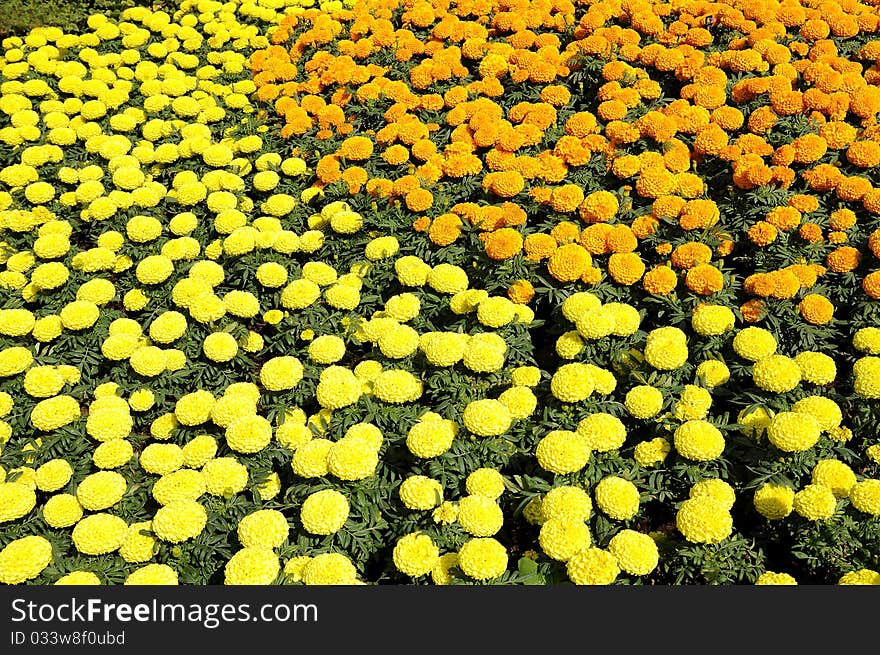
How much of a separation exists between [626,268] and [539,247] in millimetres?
513

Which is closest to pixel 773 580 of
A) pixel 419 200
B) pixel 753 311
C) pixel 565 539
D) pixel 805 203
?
pixel 565 539

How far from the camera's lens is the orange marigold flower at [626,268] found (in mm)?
4055

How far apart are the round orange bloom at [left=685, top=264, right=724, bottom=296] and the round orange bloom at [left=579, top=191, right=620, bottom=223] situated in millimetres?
671

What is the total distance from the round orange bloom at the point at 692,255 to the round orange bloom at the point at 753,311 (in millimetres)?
344

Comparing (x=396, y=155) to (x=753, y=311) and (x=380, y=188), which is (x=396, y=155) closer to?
(x=380, y=188)

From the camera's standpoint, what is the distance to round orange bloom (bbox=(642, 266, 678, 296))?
3.97 m

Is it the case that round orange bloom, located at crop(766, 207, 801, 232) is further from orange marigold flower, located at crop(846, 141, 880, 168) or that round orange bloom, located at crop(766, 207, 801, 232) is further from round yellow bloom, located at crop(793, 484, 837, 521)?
round yellow bloom, located at crop(793, 484, 837, 521)

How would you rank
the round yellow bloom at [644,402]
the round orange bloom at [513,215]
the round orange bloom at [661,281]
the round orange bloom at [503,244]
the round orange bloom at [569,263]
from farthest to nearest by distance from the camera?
the round orange bloom at [513,215] → the round orange bloom at [503,244] → the round orange bloom at [569,263] → the round orange bloom at [661,281] → the round yellow bloom at [644,402]

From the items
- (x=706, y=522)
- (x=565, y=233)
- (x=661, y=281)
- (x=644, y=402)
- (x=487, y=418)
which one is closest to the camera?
(x=706, y=522)

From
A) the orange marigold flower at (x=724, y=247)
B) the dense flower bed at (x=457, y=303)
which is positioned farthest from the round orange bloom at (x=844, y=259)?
the orange marigold flower at (x=724, y=247)

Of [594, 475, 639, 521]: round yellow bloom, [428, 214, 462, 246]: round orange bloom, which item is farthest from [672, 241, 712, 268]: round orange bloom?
[594, 475, 639, 521]: round yellow bloom

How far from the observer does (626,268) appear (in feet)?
13.4

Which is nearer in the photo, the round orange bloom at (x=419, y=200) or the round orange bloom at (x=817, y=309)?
the round orange bloom at (x=817, y=309)

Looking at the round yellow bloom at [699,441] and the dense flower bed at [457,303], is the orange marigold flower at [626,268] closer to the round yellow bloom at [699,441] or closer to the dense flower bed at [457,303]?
the dense flower bed at [457,303]
